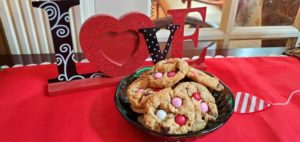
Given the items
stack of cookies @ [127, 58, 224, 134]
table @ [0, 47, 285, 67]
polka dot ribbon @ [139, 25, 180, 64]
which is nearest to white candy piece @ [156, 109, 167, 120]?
stack of cookies @ [127, 58, 224, 134]

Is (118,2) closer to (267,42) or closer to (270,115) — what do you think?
(270,115)

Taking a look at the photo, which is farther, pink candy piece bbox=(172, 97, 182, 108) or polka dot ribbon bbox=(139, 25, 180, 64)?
polka dot ribbon bbox=(139, 25, 180, 64)

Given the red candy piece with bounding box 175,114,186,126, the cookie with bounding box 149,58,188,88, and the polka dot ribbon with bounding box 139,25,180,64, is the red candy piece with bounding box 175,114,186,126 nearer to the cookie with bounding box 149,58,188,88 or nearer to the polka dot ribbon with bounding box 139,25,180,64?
the cookie with bounding box 149,58,188,88

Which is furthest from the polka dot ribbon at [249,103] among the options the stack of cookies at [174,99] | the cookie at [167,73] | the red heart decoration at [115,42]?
the red heart decoration at [115,42]

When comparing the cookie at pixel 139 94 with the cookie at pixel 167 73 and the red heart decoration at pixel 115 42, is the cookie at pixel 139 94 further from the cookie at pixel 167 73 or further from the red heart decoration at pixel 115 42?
the red heart decoration at pixel 115 42

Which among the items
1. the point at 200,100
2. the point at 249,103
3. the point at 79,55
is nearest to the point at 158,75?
the point at 200,100
